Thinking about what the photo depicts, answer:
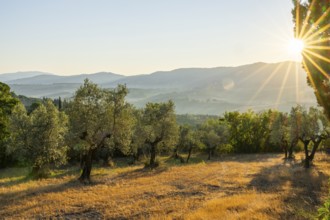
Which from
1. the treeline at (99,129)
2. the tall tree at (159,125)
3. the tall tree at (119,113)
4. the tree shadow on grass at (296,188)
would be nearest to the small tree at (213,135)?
the treeline at (99,129)

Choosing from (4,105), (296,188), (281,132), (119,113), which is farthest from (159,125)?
(281,132)

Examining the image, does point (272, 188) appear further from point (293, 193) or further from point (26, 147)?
point (26, 147)

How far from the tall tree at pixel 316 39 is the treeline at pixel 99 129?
17324 millimetres

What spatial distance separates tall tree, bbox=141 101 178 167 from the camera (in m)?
53.4

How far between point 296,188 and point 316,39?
15.6 meters

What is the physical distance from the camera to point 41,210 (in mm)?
22547

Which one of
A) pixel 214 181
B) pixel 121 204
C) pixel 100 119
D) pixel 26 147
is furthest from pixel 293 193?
pixel 26 147

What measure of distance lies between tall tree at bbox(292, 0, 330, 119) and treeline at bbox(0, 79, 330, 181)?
56.8 feet

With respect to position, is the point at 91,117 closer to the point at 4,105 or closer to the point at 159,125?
the point at 159,125

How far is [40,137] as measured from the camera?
147ft

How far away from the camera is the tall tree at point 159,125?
175 ft

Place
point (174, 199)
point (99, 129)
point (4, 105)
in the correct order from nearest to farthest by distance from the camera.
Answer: point (174, 199)
point (99, 129)
point (4, 105)

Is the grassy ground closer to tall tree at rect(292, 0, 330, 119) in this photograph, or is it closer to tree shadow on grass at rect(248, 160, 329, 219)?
tree shadow on grass at rect(248, 160, 329, 219)

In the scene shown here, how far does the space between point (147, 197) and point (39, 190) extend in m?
11.6
